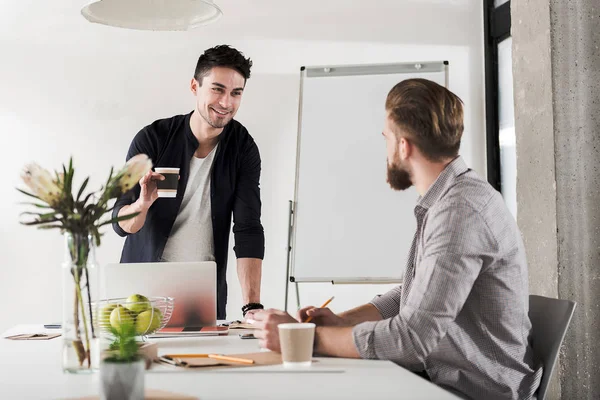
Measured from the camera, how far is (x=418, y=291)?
5.09 feet

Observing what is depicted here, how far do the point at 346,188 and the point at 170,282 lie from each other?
2.29 meters

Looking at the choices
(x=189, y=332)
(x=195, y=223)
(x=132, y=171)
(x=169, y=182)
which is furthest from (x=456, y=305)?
(x=195, y=223)

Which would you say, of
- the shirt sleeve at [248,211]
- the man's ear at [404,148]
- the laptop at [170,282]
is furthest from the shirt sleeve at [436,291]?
the shirt sleeve at [248,211]

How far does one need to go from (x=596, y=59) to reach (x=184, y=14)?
1.42 meters

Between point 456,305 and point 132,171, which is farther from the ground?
point 132,171

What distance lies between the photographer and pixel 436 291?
1531 millimetres

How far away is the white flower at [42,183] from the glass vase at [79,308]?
0.08 metres

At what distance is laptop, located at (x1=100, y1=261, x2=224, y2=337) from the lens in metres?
2.13

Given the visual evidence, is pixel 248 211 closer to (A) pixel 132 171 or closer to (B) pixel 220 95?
(B) pixel 220 95

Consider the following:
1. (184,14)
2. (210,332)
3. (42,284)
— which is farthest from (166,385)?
(42,284)

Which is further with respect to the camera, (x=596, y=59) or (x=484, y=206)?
(x=596, y=59)

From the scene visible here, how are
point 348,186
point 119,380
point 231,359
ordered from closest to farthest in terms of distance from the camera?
point 119,380
point 231,359
point 348,186

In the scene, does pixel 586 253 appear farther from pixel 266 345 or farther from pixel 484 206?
pixel 266 345

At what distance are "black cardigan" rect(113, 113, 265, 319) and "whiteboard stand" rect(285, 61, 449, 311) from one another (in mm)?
1026
